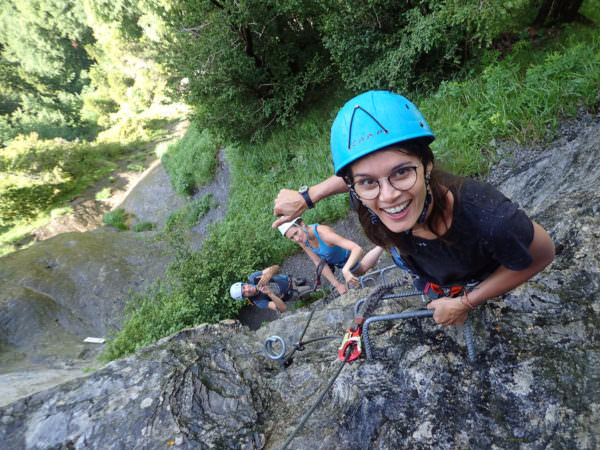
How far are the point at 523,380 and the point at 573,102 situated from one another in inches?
160

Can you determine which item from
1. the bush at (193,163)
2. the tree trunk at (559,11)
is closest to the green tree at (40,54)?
the bush at (193,163)

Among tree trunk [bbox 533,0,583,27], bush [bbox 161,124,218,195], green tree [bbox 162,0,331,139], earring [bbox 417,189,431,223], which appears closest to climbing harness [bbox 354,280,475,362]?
earring [bbox 417,189,431,223]

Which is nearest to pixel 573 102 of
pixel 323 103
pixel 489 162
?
pixel 489 162

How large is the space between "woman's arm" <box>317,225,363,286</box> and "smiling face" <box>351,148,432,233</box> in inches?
116

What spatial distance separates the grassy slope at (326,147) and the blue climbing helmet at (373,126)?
12.2ft

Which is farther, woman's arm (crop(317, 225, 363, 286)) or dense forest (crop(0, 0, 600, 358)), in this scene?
dense forest (crop(0, 0, 600, 358))

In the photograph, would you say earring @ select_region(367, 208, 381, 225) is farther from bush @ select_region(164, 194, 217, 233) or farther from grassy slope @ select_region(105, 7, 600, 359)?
bush @ select_region(164, 194, 217, 233)

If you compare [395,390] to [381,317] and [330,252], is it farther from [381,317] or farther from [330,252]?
[330,252]

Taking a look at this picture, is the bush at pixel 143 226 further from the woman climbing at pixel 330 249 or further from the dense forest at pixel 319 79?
the woman climbing at pixel 330 249

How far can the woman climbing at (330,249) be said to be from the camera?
4555mm

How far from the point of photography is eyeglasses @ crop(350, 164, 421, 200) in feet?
4.90

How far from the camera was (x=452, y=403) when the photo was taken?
68.5 inches

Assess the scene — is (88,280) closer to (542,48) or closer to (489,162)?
(489,162)

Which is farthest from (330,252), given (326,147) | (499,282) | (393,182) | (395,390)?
(326,147)
